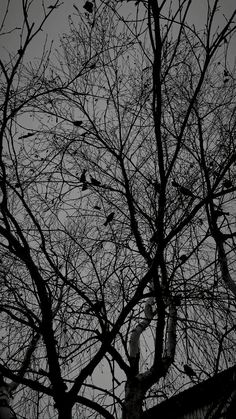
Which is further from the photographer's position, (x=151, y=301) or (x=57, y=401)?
(x=151, y=301)

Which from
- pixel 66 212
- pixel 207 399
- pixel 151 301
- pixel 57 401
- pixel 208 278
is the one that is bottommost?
pixel 207 399

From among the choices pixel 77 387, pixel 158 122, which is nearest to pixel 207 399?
pixel 77 387

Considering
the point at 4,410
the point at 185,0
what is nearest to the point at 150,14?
the point at 185,0

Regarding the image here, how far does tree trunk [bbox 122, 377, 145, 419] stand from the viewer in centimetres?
320

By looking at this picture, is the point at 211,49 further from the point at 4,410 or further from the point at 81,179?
the point at 4,410

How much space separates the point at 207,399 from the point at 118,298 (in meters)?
2.72

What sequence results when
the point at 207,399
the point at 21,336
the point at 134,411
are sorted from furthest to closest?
the point at 207,399
the point at 21,336
the point at 134,411

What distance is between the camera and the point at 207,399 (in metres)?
5.16

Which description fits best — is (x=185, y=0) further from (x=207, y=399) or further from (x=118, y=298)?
(x=207, y=399)

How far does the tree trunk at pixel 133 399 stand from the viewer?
10.5ft

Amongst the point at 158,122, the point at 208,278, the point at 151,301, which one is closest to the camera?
the point at 158,122

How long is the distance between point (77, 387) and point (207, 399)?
3.68 meters

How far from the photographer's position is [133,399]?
10.8 feet

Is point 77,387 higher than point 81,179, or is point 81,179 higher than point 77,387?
point 81,179
